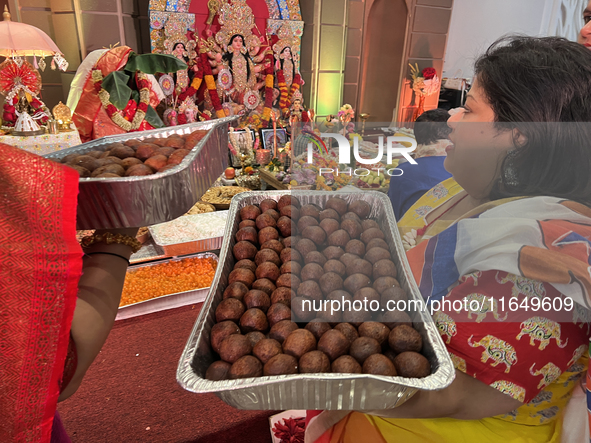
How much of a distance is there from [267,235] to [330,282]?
9.0 inches

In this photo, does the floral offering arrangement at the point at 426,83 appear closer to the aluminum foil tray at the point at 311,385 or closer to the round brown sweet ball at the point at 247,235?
the round brown sweet ball at the point at 247,235

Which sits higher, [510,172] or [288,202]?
[510,172]

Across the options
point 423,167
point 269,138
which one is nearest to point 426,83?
point 269,138

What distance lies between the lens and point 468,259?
0.73 metres

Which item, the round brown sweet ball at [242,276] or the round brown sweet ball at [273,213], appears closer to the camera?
the round brown sweet ball at [242,276]

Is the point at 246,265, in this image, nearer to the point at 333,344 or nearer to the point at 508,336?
the point at 333,344

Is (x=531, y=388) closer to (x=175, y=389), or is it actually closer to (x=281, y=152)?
(x=175, y=389)

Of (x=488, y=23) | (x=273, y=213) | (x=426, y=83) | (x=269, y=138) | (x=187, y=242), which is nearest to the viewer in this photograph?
(x=273, y=213)

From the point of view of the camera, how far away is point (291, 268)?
0.86 m

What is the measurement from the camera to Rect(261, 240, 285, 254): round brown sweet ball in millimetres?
918

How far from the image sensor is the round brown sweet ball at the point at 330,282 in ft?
2.65

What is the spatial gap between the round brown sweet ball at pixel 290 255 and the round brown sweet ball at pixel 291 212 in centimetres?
14

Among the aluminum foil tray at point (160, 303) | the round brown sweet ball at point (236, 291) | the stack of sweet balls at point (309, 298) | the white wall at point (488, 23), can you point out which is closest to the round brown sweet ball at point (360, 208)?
the stack of sweet balls at point (309, 298)

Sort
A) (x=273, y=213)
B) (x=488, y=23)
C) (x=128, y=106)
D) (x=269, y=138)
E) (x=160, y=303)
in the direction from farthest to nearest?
(x=269, y=138) < (x=128, y=106) < (x=160, y=303) < (x=488, y=23) < (x=273, y=213)
